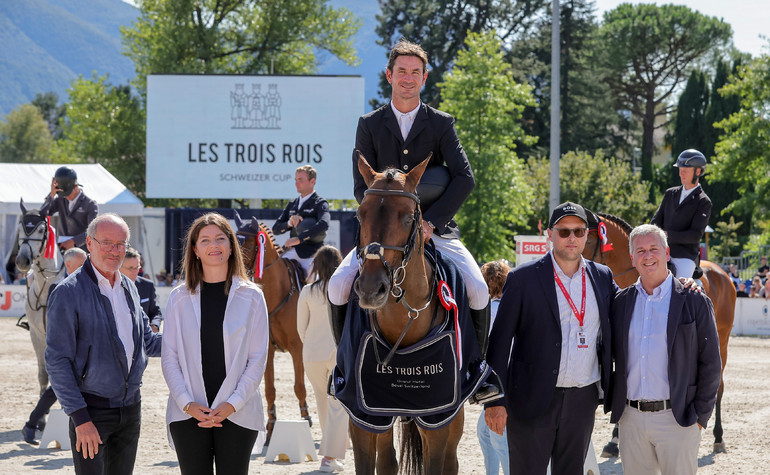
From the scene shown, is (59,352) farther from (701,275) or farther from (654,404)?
(701,275)

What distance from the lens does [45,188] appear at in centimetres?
2761

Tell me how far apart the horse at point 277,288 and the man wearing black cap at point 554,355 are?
16.9ft

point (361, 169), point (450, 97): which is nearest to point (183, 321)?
point (361, 169)

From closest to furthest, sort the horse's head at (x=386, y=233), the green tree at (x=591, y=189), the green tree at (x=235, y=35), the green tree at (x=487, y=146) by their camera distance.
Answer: the horse's head at (x=386, y=233)
the green tree at (x=487, y=146)
the green tree at (x=235, y=35)
the green tree at (x=591, y=189)

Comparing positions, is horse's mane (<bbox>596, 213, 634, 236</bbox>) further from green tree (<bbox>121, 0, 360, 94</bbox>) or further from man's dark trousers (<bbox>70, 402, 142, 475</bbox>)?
green tree (<bbox>121, 0, 360, 94</bbox>)

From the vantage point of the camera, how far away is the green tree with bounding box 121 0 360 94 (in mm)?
39344

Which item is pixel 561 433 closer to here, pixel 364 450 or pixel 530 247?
pixel 364 450

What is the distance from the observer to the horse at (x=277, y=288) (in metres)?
10.2

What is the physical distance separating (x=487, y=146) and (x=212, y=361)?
30.3m

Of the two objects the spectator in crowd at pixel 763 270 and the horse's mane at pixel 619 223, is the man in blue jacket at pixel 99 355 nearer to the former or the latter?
the horse's mane at pixel 619 223

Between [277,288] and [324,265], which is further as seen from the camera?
[277,288]

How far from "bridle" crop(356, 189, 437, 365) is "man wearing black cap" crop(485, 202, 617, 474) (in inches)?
25.2

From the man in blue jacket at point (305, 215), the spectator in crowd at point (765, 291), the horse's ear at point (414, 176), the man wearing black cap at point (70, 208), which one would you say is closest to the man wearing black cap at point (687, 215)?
the man in blue jacket at point (305, 215)

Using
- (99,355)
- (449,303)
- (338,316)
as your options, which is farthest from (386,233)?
(99,355)
